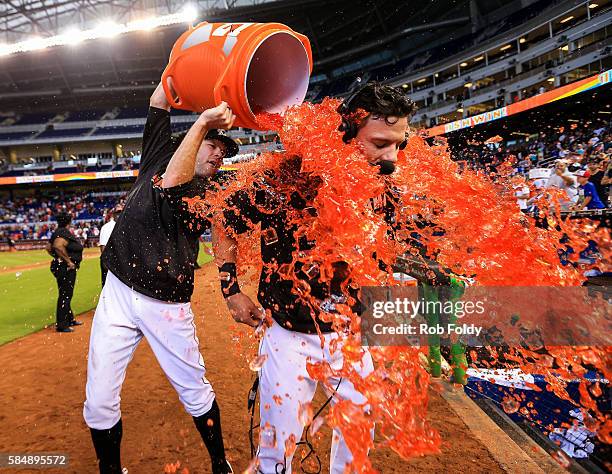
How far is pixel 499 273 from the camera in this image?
2.21 m

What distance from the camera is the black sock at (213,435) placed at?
2.40m

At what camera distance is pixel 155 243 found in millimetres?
2293

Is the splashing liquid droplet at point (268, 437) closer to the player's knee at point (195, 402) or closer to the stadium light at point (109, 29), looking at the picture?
the player's knee at point (195, 402)

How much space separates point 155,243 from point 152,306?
1.25 ft

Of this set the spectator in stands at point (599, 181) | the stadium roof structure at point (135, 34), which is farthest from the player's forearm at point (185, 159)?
the stadium roof structure at point (135, 34)

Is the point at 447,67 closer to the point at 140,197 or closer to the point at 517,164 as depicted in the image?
the point at 517,164

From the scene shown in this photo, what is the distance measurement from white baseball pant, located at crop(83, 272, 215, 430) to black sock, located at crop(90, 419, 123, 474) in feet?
0.16

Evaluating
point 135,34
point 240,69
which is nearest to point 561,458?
point 240,69

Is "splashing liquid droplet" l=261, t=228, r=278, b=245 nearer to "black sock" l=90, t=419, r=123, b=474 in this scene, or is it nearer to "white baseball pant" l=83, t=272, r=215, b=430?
"white baseball pant" l=83, t=272, r=215, b=430

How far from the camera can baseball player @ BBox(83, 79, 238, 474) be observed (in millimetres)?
2197

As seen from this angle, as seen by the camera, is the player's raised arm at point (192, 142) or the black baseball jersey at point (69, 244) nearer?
the player's raised arm at point (192, 142)

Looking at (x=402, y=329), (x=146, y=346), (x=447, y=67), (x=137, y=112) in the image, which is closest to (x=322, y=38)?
(x=447, y=67)

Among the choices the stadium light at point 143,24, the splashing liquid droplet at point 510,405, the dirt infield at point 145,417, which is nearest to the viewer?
the dirt infield at point 145,417

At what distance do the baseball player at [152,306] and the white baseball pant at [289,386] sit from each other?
2.75 ft
